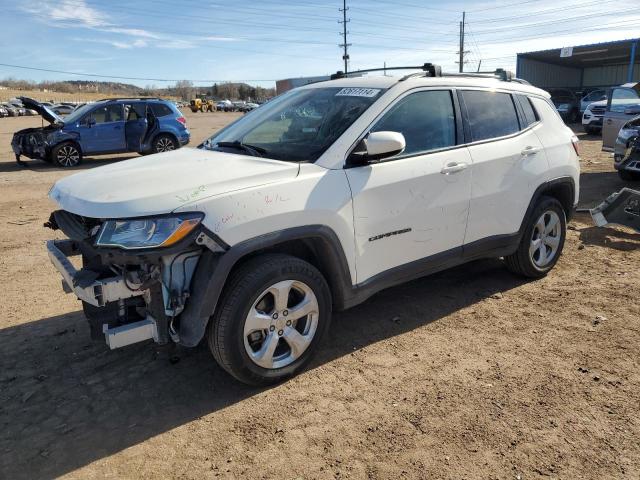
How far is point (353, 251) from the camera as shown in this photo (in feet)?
11.3

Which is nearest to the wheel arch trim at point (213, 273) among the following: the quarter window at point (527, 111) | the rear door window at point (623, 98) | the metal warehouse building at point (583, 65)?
the quarter window at point (527, 111)

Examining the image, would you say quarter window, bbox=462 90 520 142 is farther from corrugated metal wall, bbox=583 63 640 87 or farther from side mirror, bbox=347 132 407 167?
corrugated metal wall, bbox=583 63 640 87

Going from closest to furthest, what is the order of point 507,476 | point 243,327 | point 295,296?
point 507,476
point 243,327
point 295,296

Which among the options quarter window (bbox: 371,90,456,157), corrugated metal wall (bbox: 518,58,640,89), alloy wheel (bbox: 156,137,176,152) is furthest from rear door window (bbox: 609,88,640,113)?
corrugated metal wall (bbox: 518,58,640,89)

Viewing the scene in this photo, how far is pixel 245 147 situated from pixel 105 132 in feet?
40.6

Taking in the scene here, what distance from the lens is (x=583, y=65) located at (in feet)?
147

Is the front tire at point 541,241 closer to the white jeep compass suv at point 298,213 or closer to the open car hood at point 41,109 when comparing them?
the white jeep compass suv at point 298,213

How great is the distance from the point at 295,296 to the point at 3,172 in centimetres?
1296

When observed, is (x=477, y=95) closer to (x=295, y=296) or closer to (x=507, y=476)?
(x=295, y=296)

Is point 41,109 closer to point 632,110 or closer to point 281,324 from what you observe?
point 281,324

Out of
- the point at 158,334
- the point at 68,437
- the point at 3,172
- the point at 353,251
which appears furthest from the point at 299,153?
the point at 3,172

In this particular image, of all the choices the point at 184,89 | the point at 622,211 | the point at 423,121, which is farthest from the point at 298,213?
the point at 184,89

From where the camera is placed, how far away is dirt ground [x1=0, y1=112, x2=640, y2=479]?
267 cm

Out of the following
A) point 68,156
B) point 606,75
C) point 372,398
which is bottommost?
point 372,398
